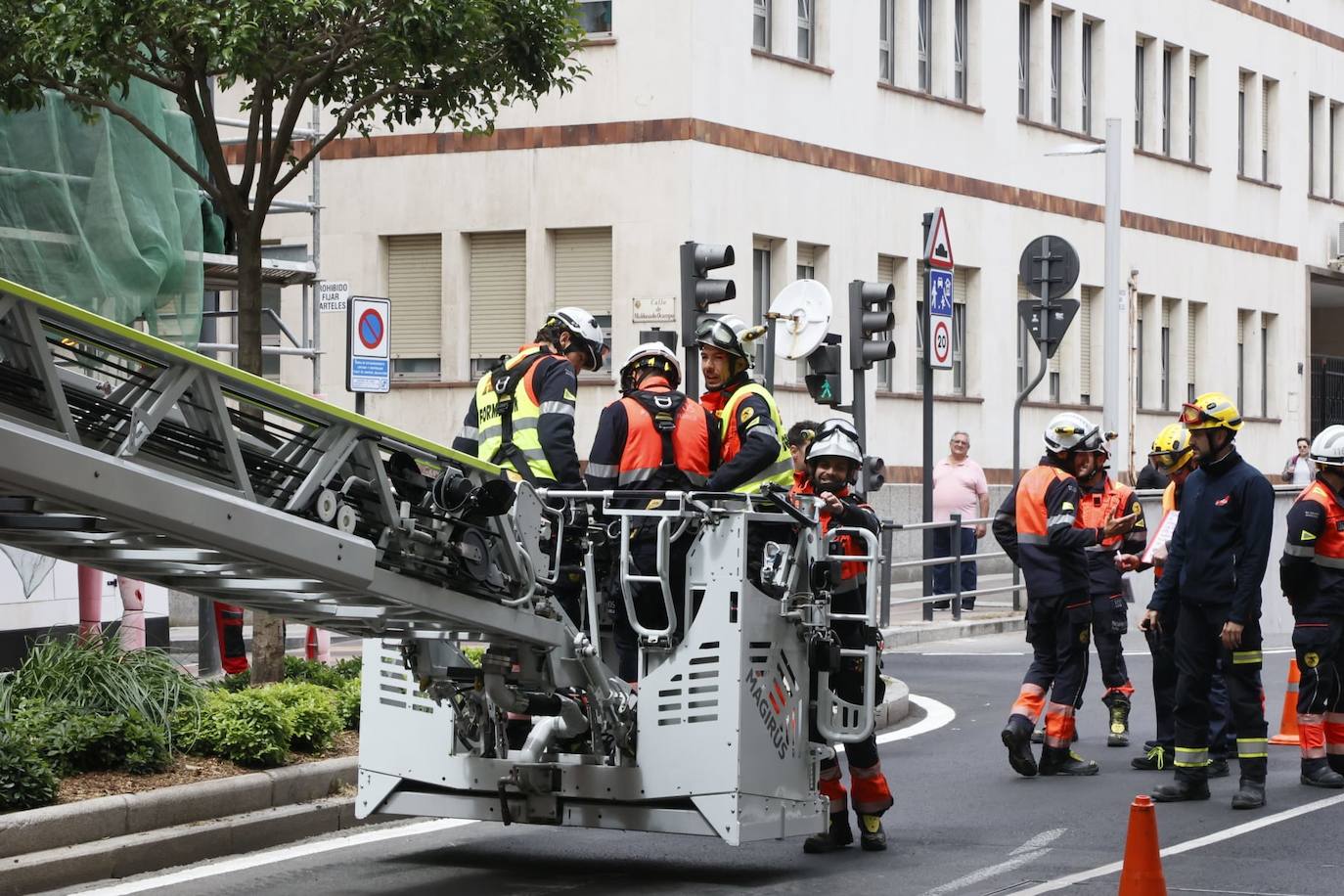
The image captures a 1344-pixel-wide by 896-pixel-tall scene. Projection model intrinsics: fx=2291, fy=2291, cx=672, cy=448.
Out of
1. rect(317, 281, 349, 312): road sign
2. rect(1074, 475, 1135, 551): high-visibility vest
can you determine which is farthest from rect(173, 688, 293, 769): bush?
rect(317, 281, 349, 312): road sign

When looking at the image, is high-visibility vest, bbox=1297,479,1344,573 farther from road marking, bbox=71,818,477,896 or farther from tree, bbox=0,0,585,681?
tree, bbox=0,0,585,681

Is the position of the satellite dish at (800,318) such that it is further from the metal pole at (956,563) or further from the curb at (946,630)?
the metal pole at (956,563)

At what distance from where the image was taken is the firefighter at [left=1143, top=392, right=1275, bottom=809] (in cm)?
1134

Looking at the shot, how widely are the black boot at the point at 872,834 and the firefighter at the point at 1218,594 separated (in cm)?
212

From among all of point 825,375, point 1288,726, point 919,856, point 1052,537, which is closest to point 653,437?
point 919,856

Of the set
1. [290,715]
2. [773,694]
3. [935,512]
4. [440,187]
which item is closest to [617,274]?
[440,187]

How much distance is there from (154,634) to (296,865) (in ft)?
24.9

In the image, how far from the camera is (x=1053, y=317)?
23797mm

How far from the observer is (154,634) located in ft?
55.0

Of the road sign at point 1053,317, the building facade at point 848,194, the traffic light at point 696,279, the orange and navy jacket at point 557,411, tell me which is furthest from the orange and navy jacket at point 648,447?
the road sign at point 1053,317

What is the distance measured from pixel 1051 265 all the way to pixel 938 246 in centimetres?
281

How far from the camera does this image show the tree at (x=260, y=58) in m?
13.2

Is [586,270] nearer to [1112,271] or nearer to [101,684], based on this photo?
[1112,271]

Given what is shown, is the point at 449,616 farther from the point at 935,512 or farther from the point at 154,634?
the point at 935,512
